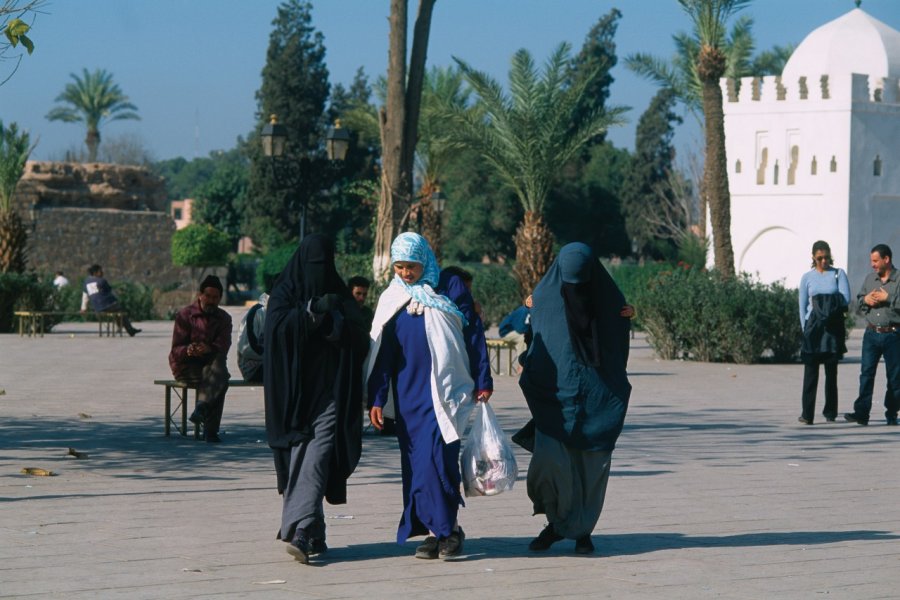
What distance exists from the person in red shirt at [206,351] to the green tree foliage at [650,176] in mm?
45744

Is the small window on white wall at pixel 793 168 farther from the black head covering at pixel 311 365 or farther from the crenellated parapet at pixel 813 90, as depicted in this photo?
the black head covering at pixel 311 365

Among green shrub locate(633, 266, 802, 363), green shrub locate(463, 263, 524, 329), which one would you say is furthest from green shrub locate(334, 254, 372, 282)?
green shrub locate(463, 263, 524, 329)

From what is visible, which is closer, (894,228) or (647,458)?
(647,458)

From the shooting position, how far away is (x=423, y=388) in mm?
6320

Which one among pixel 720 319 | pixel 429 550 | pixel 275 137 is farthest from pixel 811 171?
pixel 429 550

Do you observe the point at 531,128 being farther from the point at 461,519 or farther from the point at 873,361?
the point at 461,519

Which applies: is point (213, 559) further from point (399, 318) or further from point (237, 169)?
point (237, 169)

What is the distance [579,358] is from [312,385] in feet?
3.86

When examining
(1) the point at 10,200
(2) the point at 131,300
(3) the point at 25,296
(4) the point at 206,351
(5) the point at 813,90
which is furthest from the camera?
(5) the point at 813,90

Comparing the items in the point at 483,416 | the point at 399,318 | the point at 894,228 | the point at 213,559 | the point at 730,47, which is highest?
the point at 730,47

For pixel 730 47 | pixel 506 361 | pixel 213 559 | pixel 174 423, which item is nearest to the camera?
pixel 213 559

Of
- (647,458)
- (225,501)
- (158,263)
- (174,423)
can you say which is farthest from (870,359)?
(158,263)

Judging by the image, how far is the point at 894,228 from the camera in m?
36.7

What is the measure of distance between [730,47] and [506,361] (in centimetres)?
2348
